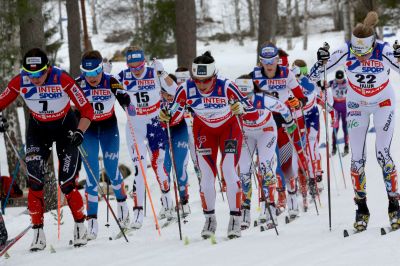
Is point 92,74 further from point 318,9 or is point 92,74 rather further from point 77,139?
point 318,9

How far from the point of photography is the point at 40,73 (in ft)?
23.2

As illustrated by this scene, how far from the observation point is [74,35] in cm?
1898

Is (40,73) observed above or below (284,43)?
above

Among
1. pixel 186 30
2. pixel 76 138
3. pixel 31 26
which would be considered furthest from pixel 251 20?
pixel 76 138

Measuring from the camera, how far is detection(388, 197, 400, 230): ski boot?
6434 millimetres

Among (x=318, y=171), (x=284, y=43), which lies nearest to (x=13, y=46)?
(x=318, y=171)

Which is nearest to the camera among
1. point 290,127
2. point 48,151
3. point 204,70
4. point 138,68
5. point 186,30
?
point 204,70

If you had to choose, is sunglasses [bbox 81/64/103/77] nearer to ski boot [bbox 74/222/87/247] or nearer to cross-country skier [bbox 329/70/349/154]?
ski boot [bbox 74/222/87/247]

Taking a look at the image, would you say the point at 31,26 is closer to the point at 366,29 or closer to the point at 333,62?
the point at 333,62

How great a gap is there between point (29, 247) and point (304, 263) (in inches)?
148

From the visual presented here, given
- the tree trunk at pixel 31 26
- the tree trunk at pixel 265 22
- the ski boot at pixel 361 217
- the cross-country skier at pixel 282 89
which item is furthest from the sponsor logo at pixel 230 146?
the tree trunk at pixel 265 22

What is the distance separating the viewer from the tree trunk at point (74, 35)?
18.7 m

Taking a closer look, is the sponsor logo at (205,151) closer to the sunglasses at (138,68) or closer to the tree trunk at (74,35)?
the sunglasses at (138,68)

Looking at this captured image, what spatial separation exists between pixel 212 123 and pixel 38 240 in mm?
2427
